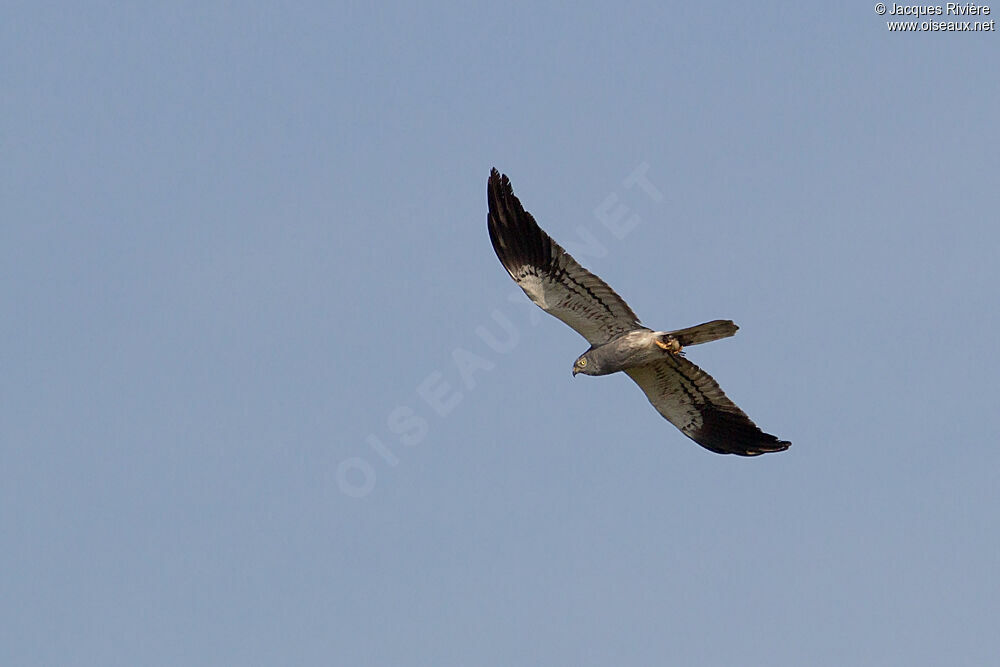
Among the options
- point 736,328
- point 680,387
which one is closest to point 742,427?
point 680,387

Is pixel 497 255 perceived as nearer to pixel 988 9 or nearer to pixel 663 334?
pixel 663 334

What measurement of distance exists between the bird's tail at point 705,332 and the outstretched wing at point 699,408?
88 cm

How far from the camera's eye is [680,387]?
21750 mm

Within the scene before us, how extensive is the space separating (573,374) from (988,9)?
31.5ft

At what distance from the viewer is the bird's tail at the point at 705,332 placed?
1962 cm

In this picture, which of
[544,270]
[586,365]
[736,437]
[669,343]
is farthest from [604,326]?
[736,437]

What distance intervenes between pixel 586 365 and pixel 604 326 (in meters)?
0.70

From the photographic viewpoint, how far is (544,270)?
20375mm

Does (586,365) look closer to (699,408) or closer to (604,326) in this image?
(604,326)

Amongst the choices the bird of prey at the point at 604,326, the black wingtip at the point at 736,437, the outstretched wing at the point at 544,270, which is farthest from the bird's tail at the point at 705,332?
the black wingtip at the point at 736,437

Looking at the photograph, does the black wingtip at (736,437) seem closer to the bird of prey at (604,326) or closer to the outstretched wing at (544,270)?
the bird of prey at (604,326)

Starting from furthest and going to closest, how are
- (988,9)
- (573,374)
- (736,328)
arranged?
1. (988,9)
2. (573,374)
3. (736,328)

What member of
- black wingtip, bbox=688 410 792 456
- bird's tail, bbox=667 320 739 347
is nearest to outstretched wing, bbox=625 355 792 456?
black wingtip, bbox=688 410 792 456

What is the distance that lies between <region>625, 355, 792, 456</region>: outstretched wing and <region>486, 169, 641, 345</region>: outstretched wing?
1.27 m
